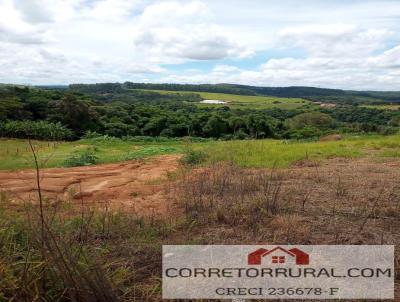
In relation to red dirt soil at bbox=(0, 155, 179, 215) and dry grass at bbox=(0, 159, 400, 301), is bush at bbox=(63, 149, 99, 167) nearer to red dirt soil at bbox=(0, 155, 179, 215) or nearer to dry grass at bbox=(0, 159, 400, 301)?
red dirt soil at bbox=(0, 155, 179, 215)

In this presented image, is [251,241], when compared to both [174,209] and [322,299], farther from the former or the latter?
[174,209]

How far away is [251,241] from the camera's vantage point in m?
3.85

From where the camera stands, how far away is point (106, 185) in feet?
23.3

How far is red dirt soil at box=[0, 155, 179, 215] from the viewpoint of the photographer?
581 cm

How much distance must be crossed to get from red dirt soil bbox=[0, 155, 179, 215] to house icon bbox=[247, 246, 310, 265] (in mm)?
1771

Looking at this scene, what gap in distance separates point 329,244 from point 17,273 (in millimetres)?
2642

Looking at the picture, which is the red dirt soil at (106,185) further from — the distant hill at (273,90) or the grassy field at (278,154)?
the distant hill at (273,90)

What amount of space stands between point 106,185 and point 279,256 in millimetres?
4299

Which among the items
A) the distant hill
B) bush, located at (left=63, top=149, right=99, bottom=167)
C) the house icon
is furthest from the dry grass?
the distant hill

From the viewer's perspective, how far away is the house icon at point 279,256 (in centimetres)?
338

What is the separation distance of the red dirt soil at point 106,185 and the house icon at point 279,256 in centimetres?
177

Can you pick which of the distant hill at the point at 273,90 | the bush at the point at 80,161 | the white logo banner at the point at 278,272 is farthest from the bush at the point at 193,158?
the distant hill at the point at 273,90

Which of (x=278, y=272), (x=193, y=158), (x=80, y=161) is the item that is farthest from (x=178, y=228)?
(x=80, y=161)

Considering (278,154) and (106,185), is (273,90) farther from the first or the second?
(106,185)
